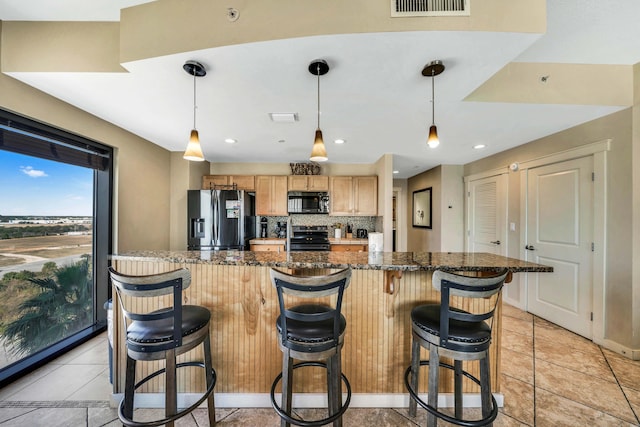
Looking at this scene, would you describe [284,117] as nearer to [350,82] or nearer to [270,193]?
[350,82]

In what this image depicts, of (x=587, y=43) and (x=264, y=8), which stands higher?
(x=587, y=43)

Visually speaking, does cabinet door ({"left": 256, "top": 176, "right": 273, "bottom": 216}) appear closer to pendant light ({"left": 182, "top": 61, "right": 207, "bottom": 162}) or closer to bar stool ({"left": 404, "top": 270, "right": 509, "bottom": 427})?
pendant light ({"left": 182, "top": 61, "right": 207, "bottom": 162})

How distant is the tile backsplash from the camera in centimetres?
483

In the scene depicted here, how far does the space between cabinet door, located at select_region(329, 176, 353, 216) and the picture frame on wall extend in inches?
73.7

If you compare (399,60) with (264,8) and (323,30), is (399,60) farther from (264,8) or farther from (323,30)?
(264,8)

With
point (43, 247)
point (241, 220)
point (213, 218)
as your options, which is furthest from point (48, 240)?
point (241, 220)

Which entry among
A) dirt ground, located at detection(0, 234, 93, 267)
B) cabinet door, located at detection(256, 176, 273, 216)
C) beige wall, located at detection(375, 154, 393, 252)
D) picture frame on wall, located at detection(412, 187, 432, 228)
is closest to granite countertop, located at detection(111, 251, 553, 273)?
dirt ground, located at detection(0, 234, 93, 267)

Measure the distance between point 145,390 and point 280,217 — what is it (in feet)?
11.1

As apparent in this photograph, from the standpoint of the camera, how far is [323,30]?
1.33 meters

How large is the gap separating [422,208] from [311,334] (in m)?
4.89

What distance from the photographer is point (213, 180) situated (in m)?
4.40

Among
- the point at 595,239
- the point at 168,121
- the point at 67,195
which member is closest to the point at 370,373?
the point at 595,239

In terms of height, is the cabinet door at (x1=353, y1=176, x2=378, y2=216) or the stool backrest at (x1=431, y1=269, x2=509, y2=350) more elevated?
the cabinet door at (x1=353, y1=176, x2=378, y2=216)

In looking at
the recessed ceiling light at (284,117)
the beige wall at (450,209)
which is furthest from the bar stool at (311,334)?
the beige wall at (450,209)
